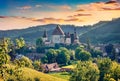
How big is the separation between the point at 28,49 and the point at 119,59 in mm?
37088

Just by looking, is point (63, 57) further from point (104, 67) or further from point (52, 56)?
point (104, 67)

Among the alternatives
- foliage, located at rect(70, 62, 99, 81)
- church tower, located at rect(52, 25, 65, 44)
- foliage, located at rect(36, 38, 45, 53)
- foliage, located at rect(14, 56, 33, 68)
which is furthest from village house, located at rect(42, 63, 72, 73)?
church tower, located at rect(52, 25, 65, 44)

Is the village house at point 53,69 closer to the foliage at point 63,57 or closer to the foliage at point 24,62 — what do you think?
the foliage at point 63,57

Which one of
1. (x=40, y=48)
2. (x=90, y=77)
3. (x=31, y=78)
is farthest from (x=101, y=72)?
(x=40, y=48)

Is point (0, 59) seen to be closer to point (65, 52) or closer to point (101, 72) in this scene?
point (101, 72)

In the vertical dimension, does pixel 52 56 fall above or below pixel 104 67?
Answer: below

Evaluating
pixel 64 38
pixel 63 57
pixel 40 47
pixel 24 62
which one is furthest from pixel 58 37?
pixel 24 62

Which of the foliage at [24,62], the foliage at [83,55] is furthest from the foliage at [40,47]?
the foliage at [24,62]

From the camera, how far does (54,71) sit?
332 feet

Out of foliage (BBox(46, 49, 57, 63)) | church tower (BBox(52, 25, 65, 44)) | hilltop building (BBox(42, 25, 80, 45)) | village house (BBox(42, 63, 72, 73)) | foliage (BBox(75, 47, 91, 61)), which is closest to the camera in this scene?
village house (BBox(42, 63, 72, 73))

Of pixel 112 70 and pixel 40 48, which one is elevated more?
pixel 112 70

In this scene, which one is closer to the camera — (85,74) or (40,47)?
(85,74)

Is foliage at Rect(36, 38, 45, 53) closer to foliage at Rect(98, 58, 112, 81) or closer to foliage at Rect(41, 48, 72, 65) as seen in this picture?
foliage at Rect(41, 48, 72, 65)

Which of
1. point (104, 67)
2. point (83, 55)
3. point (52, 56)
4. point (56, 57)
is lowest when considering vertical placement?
point (83, 55)
